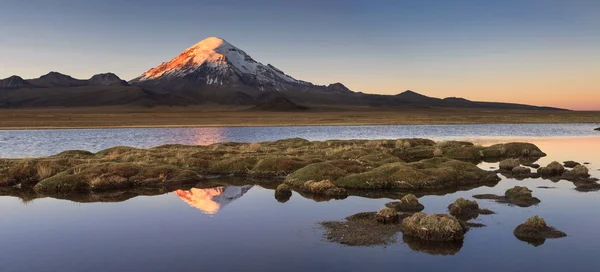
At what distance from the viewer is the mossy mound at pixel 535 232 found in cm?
2233

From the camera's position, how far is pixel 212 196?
115 ft

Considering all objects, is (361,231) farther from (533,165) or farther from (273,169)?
(533,165)

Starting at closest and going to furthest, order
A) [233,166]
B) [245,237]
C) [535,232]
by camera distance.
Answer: [535,232]
[245,237]
[233,166]

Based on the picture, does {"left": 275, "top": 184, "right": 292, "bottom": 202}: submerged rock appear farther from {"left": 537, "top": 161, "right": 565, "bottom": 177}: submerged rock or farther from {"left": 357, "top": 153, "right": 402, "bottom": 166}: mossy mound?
{"left": 537, "top": 161, "right": 565, "bottom": 177}: submerged rock

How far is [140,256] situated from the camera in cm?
2061

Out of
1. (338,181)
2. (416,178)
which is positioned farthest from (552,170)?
(338,181)

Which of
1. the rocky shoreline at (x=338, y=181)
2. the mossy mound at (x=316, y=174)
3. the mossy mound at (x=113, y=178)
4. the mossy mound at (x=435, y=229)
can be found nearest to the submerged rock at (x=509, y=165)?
the rocky shoreline at (x=338, y=181)

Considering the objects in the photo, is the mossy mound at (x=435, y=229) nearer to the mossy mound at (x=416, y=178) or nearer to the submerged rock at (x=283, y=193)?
the submerged rock at (x=283, y=193)

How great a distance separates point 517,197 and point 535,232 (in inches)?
360

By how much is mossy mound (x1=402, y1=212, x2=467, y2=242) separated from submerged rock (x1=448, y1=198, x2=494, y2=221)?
420cm

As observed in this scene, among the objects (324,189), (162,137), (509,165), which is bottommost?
(162,137)

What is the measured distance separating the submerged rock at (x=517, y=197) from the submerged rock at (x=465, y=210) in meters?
3.33

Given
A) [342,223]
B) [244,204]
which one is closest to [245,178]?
[244,204]

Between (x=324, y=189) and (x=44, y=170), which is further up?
(x=324, y=189)
